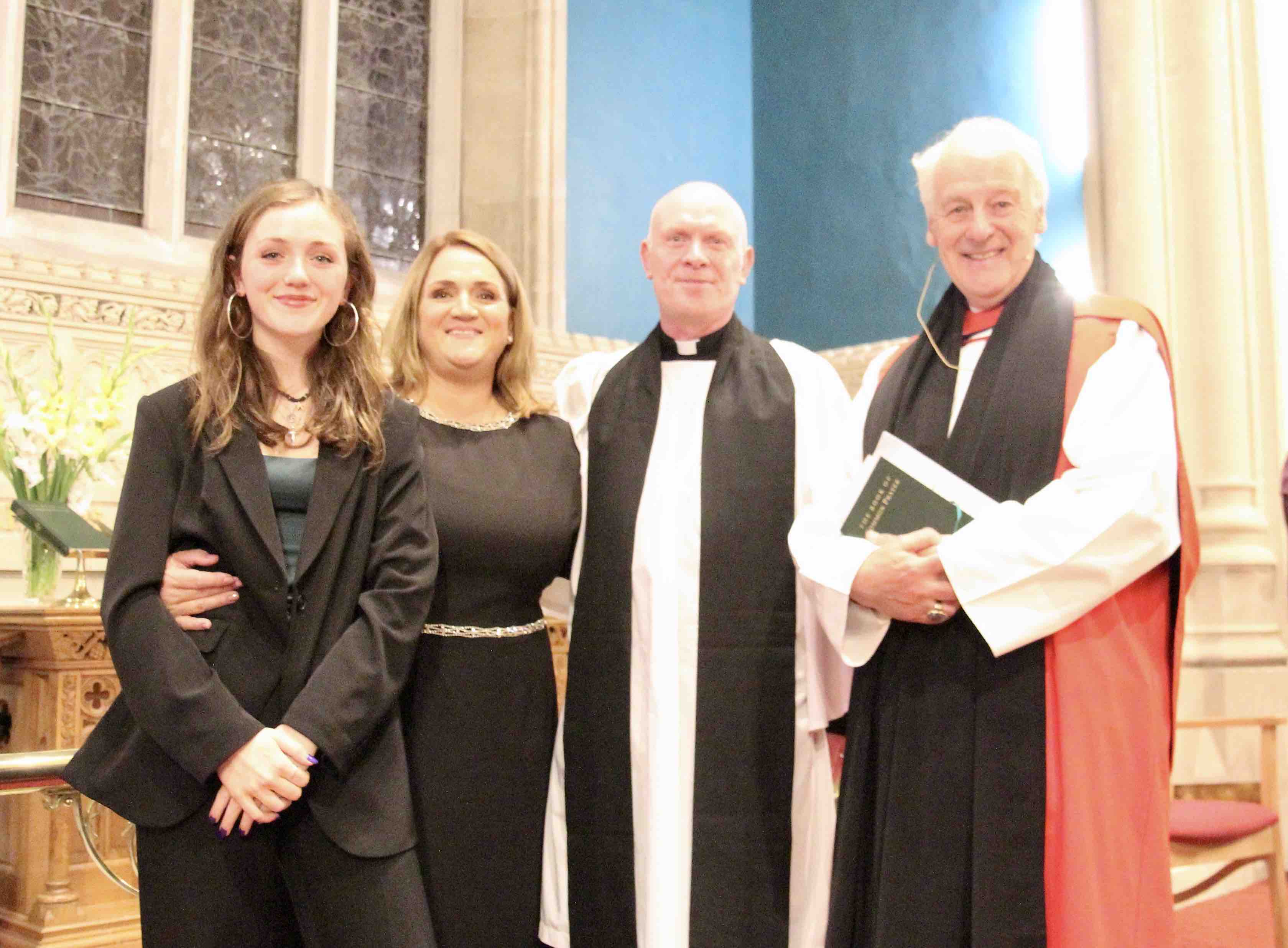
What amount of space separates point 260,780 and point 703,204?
1.56 metres

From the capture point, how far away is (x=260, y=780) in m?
1.90

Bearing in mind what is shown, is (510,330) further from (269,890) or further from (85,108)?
(85,108)

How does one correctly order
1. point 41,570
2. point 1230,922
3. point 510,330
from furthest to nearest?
point 1230,922 < point 41,570 < point 510,330

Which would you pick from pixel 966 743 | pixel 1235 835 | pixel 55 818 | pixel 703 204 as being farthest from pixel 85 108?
pixel 1235 835

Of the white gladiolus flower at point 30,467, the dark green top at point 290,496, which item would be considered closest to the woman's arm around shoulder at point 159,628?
the dark green top at point 290,496

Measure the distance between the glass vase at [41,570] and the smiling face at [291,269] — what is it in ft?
6.23

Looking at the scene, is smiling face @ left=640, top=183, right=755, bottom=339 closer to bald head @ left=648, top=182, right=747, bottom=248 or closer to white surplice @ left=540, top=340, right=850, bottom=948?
bald head @ left=648, top=182, right=747, bottom=248

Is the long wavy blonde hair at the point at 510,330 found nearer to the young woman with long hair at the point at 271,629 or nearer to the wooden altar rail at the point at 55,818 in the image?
the young woman with long hair at the point at 271,629

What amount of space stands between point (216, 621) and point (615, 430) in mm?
1097

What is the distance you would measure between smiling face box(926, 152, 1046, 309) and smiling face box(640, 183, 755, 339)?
508 mm

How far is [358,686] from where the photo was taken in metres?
2.02

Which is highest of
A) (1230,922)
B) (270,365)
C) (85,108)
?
(85,108)

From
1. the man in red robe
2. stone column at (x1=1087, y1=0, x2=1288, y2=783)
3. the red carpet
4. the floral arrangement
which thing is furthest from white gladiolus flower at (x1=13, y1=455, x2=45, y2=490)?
stone column at (x1=1087, y1=0, x2=1288, y2=783)

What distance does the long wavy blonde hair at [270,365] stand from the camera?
2135 mm
